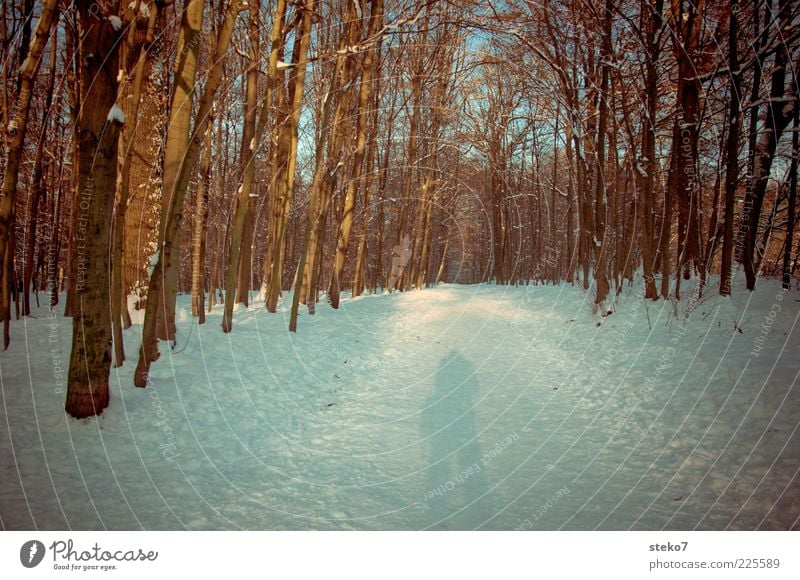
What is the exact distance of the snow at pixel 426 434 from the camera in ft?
11.3

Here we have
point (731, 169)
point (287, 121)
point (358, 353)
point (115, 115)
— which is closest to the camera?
point (115, 115)

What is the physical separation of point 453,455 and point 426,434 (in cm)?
68

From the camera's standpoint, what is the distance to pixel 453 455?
15.5 ft

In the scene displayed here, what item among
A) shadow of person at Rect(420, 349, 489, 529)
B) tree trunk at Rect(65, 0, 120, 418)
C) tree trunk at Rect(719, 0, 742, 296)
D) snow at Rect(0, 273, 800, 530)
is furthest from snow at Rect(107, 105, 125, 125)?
tree trunk at Rect(719, 0, 742, 296)

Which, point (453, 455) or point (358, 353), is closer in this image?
point (453, 455)

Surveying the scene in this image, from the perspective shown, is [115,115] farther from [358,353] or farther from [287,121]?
[287,121]

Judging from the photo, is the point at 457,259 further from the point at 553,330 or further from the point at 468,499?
the point at 468,499

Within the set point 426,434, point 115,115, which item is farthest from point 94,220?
point 426,434

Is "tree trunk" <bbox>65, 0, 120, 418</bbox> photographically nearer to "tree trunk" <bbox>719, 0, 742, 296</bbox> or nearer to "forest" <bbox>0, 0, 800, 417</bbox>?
"forest" <bbox>0, 0, 800, 417</bbox>

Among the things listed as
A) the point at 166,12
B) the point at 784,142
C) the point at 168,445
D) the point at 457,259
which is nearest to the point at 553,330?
the point at 784,142

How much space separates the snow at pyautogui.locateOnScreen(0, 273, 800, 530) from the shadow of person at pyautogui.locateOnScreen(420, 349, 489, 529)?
0.03 m

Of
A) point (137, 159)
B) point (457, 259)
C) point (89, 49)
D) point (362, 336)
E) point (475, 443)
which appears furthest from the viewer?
point (457, 259)
